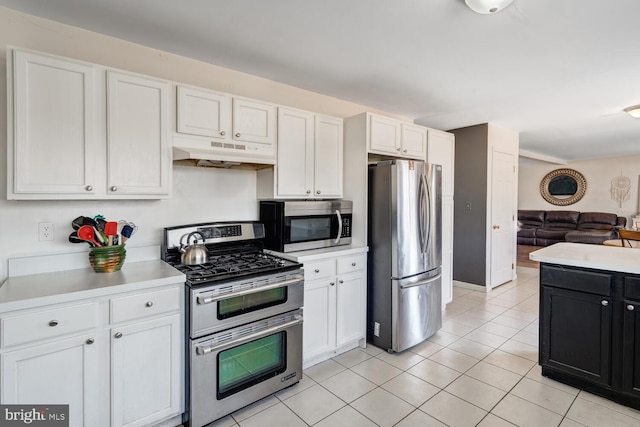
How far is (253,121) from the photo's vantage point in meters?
2.49

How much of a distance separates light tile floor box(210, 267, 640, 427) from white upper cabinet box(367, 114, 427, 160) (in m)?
1.84

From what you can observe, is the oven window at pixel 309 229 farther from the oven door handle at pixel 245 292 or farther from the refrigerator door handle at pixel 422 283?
the refrigerator door handle at pixel 422 283

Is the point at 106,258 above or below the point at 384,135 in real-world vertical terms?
below

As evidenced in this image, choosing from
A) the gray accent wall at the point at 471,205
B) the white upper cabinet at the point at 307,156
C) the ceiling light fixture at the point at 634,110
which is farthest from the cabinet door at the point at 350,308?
the ceiling light fixture at the point at 634,110

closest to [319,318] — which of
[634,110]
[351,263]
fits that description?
[351,263]

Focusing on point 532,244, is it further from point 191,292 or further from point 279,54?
point 191,292

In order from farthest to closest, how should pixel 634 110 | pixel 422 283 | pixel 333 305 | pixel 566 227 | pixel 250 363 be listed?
pixel 566 227
pixel 634 110
pixel 422 283
pixel 333 305
pixel 250 363

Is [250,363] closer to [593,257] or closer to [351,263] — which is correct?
[351,263]

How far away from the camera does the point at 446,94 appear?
3.36 meters

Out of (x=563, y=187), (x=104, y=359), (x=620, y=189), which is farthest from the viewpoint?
(x=563, y=187)

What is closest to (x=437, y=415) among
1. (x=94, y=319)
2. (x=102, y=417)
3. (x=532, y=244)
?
(x=102, y=417)

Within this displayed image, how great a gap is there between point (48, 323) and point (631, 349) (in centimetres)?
327

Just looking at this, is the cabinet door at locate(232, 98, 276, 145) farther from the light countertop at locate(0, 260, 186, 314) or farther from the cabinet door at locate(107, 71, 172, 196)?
the light countertop at locate(0, 260, 186, 314)

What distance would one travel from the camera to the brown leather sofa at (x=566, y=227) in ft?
24.9
